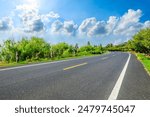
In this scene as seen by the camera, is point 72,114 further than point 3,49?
No

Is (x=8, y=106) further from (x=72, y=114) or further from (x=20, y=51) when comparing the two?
(x=20, y=51)

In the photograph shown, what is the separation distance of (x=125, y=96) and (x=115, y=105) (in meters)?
1.26

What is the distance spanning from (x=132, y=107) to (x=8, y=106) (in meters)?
2.88

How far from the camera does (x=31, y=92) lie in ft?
23.4

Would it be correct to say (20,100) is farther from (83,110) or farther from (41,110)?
(83,110)

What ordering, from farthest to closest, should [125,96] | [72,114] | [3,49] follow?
[3,49]
[125,96]
[72,114]

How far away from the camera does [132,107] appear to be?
570 centimetres

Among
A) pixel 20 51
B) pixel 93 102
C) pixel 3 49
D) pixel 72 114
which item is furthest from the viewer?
pixel 20 51

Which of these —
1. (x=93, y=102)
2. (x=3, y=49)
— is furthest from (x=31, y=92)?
(x=3, y=49)

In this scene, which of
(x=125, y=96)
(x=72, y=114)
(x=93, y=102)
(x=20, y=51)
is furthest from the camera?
(x=20, y=51)

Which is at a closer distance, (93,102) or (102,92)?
(93,102)

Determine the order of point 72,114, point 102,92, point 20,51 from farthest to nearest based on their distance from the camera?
point 20,51
point 102,92
point 72,114

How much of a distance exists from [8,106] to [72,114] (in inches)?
61.3

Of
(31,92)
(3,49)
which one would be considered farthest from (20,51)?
(31,92)
